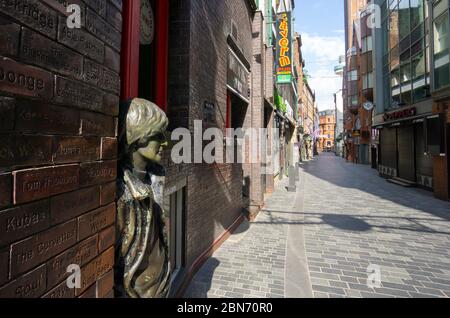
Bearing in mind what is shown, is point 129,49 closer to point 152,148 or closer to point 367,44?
point 152,148

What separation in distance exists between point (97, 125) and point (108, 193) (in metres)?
0.37

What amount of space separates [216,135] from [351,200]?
7.74 metres

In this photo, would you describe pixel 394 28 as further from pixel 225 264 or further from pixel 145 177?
pixel 145 177

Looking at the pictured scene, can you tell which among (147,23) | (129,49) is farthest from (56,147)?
(147,23)

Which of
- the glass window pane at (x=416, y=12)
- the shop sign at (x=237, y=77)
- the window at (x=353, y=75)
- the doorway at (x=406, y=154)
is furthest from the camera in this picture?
the window at (x=353, y=75)

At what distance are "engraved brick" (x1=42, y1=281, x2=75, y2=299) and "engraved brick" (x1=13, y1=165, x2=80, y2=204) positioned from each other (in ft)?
1.28

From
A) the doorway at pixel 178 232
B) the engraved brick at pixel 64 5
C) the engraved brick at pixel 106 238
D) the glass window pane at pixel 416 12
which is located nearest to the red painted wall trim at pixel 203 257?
the doorway at pixel 178 232

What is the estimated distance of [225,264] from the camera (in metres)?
4.96

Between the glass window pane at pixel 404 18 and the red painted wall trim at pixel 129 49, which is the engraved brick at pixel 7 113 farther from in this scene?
the glass window pane at pixel 404 18

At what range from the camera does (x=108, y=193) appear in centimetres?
146

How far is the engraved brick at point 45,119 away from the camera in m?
0.93

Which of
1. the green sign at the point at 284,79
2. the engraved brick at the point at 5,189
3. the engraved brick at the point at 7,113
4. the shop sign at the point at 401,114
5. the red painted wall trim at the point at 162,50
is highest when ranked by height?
the green sign at the point at 284,79

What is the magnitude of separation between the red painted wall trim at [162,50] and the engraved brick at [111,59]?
206 cm
